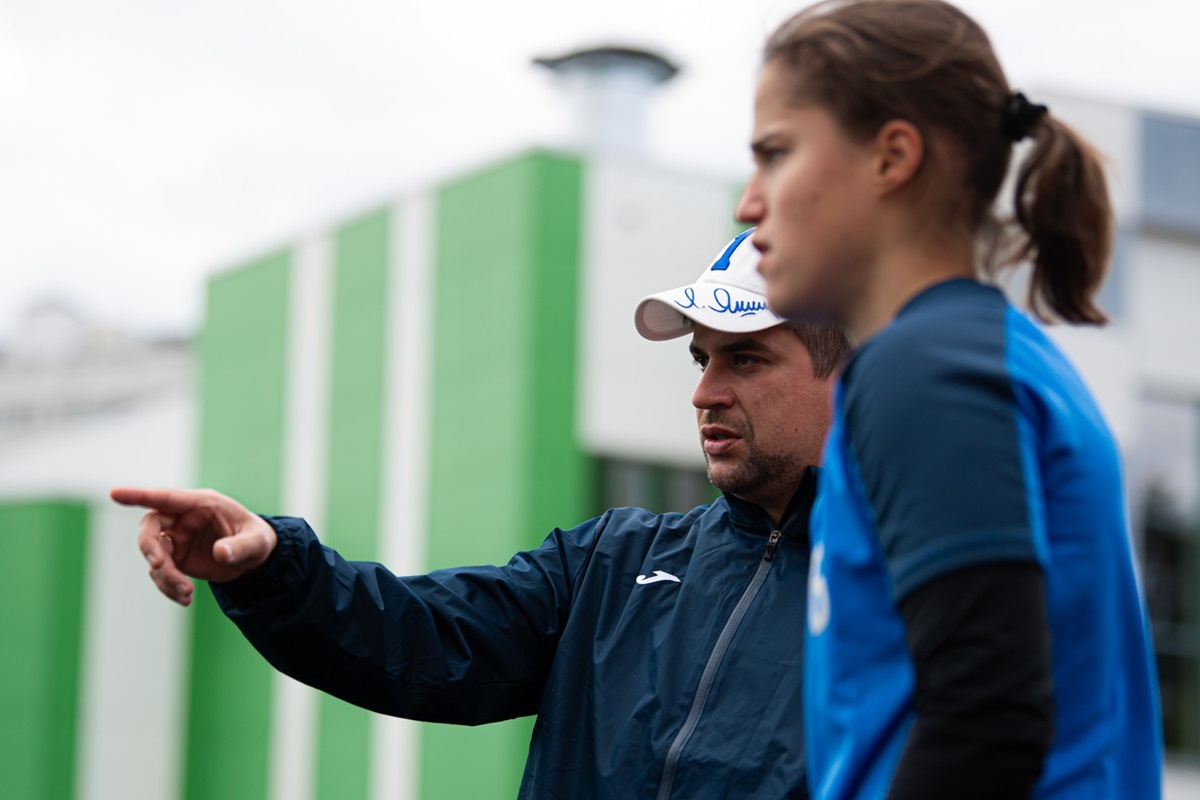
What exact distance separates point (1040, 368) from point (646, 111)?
23.0m

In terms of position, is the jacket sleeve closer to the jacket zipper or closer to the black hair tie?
the jacket zipper

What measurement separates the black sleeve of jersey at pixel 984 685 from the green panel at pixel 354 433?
17121mm

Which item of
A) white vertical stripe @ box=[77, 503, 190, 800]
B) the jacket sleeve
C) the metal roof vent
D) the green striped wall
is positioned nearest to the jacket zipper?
the jacket sleeve

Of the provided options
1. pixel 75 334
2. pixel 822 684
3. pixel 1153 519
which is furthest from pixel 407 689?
pixel 75 334

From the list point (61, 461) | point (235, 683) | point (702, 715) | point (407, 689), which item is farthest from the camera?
point (61, 461)

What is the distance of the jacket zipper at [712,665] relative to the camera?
2.93 m

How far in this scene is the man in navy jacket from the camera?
2900 mm

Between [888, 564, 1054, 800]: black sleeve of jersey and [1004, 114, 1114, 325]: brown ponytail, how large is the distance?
1.32ft

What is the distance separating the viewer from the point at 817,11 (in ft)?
7.11

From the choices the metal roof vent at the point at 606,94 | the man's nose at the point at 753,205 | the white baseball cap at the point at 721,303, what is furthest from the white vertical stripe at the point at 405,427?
the man's nose at the point at 753,205

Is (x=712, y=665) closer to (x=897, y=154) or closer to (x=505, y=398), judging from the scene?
(x=897, y=154)

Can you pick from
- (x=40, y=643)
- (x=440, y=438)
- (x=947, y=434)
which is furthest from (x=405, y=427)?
(x=947, y=434)

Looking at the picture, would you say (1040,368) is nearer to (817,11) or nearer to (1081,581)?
(1081,581)

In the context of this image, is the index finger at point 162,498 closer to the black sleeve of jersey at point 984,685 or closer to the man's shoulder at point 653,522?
the man's shoulder at point 653,522
